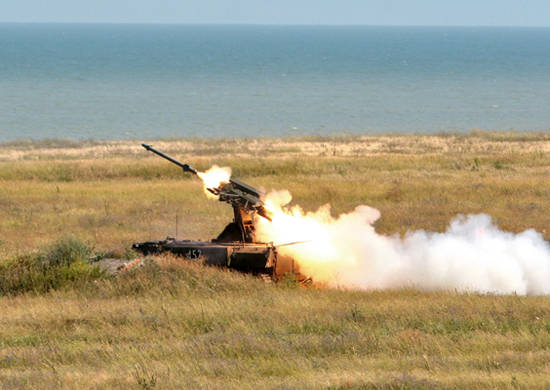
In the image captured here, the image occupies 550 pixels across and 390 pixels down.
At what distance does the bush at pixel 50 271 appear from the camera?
19.9 m

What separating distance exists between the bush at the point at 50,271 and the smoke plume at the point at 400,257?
446 cm

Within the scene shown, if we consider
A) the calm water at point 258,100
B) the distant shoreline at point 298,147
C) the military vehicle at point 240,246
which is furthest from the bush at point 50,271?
the calm water at point 258,100

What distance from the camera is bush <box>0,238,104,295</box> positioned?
19.9 metres

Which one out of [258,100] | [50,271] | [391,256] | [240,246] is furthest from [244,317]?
[258,100]

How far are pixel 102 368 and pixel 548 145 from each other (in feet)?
157

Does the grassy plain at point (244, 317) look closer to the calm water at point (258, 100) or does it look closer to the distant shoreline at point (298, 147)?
the distant shoreline at point (298, 147)

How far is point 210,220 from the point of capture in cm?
2950

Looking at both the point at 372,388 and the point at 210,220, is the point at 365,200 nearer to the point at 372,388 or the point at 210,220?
the point at 210,220

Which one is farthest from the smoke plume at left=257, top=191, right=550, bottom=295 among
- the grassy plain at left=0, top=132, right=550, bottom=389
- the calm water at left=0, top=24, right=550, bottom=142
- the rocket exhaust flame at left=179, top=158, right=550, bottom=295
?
the calm water at left=0, top=24, right=550, bottom=142

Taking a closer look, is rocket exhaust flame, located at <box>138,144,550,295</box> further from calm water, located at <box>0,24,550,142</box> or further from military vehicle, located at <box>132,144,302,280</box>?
calm water, located at <box>0,24,550,142</box>

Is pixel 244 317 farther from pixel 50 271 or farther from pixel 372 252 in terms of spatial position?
pixel 372 252

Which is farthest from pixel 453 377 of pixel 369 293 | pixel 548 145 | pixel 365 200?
pixel 548 145

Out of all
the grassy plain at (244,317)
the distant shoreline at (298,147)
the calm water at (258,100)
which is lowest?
the grassy plain at (244,317)

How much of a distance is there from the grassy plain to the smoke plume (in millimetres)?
2703
